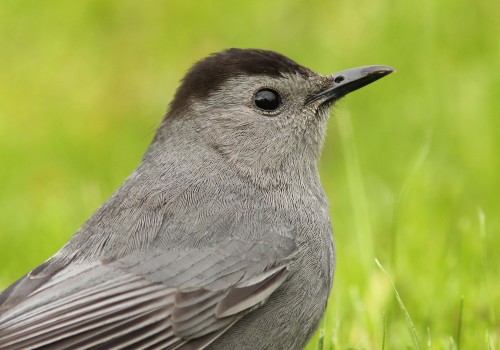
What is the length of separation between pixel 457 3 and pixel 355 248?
4.65 m

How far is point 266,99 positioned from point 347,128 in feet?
5.35

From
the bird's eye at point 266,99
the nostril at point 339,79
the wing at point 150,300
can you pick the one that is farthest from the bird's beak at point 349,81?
the wing at point 150,300

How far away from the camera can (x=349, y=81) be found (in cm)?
684

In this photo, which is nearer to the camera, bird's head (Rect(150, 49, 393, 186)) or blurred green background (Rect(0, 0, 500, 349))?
bird's head (Rect(150, 49, 393, 186))

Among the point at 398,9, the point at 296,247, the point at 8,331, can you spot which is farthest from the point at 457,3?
the point at 8,331

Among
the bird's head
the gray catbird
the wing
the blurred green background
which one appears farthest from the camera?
A: the blurred green background

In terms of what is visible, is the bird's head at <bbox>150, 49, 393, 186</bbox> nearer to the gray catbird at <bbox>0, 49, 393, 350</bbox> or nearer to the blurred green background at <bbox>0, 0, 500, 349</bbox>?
the gray catbird at <bbox>0, 49, 393, 350</bbox>

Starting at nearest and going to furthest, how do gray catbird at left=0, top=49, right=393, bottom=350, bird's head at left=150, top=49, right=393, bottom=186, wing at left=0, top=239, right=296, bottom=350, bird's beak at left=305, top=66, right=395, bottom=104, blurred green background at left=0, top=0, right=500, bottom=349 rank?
wing at left=0, top=239, right=296, bottom=350
gray catbird at left=0, top=49, right=393, bottom=350
bird's head at left=150, top=49, right=393, bottom=186
bird's beak at left=305, top=66, right=395, bottom=104
blurred green background at left=0, top=0, right=500, bottom=349

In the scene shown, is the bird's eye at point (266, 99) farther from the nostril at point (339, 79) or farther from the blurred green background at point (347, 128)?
the blurred green background at point (347, 128)

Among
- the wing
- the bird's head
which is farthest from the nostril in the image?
the wing

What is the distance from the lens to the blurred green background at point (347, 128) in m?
7.29

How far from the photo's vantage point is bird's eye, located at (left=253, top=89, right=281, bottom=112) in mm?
6641

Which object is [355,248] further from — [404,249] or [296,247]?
[296,247]

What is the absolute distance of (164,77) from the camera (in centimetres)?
1200
